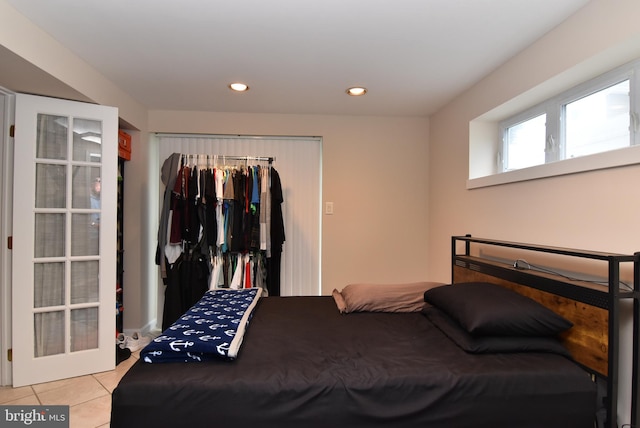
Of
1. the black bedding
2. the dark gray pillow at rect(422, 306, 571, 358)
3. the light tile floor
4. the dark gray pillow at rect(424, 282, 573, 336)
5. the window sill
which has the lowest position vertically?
the light tile floor

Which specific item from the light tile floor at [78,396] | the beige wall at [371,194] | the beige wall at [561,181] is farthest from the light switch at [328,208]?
the light tile floor at [78,396]

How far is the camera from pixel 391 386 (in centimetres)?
109

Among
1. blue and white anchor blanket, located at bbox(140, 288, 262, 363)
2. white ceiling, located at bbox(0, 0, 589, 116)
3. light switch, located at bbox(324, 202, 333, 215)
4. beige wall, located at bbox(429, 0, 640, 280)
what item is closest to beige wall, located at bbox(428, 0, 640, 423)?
beige wall, located at bbox(429, 0, 640, 280)

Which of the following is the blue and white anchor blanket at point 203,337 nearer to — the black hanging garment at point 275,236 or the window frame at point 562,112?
the black hanging garment at point 275,236

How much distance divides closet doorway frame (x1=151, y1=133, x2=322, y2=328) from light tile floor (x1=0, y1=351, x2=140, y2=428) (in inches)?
37.9


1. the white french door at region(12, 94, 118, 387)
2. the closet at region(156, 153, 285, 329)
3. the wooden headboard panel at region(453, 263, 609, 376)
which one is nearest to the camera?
the wooden headboard panel at region(453, 263, 609, 376)

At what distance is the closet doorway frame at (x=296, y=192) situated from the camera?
2.98 metres

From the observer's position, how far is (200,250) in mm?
2627

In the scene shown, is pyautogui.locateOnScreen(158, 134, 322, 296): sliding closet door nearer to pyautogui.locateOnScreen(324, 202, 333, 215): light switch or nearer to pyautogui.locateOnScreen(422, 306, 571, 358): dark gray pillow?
pyautogui.locateOnScreen(324, 202, 333, 215): light switch

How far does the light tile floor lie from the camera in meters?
1.67

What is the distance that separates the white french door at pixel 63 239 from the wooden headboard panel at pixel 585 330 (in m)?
2.79

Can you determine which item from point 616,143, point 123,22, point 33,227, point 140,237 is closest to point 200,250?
point 140,237

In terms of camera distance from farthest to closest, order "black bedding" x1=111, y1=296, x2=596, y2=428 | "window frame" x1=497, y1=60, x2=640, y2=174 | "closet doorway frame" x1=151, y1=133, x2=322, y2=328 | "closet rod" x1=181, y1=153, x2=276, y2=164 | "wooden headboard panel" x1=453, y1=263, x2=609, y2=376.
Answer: "closet doorway frame" x1=151, y1=133, x2=322, y2=328
"closet rod" x1=181, y1=153, x2=276, y2=164
"window frame" x1=497, y1=60, x2=640, y2=174
"wooden headboard panel" x1=453, y1=263, x2=609, y2=376
"black bedding" x1=111, y1=296, x2=596, y2=428

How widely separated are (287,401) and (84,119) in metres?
2.35
